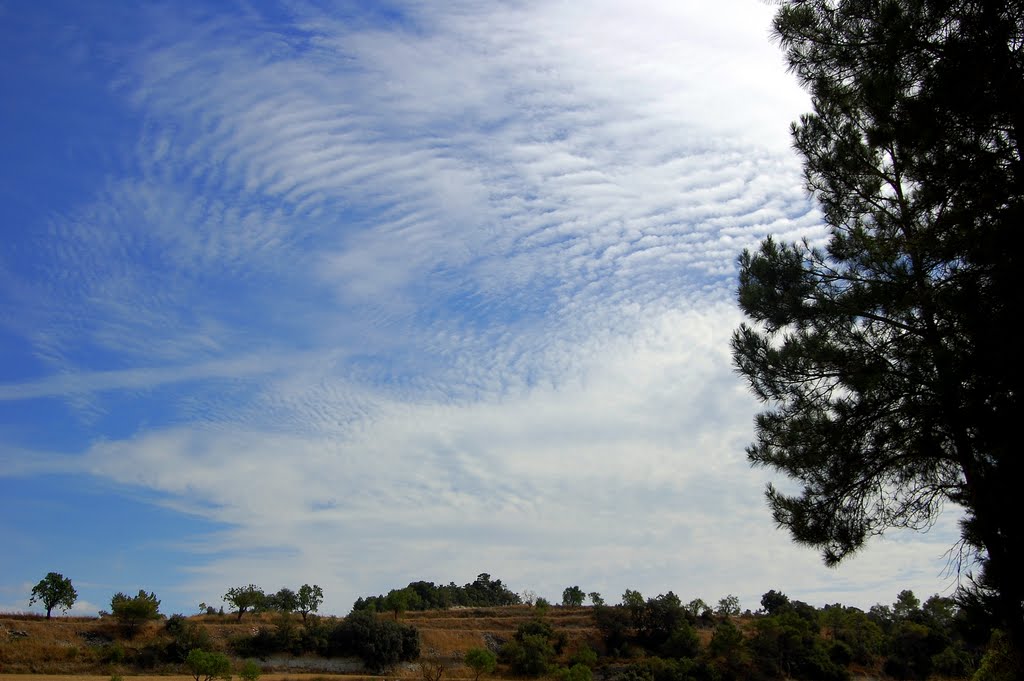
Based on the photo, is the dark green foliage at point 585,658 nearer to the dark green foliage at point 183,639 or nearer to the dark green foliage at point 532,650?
the dark green foliage at point 532,650

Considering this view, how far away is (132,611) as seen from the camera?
4134 centimetres

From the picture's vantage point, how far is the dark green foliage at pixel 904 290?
8234mm

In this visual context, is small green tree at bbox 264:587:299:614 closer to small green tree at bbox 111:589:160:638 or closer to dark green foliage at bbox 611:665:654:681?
small green tree at bbox 111:589:160:638

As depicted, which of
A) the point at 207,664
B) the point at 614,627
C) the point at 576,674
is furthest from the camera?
the point at 614,627

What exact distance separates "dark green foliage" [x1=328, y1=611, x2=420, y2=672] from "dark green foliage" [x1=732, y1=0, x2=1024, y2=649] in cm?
3715

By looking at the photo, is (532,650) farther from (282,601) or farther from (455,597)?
(455,597)

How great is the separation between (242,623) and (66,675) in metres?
14.5

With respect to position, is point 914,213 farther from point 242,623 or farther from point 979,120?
point 242,623

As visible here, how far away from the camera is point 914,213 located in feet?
33.5

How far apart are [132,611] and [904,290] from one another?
43940 millimetres

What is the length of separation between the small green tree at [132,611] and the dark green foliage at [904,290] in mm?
40250

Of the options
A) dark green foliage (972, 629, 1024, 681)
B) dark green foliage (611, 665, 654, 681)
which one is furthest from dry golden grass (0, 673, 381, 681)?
dark green foliage (972, 629, 1024, 681)

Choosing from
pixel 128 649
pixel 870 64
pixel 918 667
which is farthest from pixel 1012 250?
pixel 918 667

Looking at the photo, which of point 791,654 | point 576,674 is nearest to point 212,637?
point 576,674
